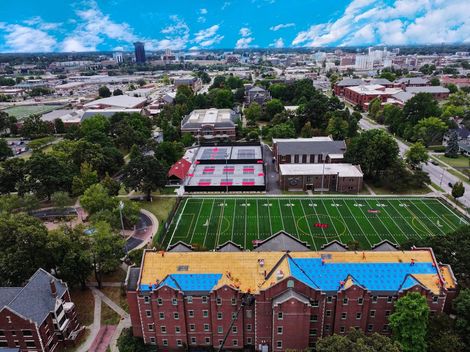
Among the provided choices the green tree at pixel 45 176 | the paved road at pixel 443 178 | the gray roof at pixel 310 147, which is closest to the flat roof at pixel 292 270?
the green tree at pixel 45 176

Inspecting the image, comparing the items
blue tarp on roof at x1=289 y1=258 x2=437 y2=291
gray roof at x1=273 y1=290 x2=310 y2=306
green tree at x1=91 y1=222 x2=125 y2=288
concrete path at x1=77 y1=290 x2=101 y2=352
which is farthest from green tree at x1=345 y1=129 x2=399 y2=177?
concrete path at x1=77 y1=290 x2=101 y2=352

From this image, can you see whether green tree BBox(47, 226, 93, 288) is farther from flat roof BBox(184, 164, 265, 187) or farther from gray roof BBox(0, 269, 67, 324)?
flat roof BBox(184, 164, 265, 187)

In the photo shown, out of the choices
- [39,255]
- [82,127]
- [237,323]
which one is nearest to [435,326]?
[237,323]

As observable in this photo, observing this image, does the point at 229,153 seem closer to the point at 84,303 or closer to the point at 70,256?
the point at 70,256

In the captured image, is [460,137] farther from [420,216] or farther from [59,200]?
[59,200]

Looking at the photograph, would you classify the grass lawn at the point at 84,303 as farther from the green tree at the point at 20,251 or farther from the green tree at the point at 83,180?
the green tree at the point at 83,180
